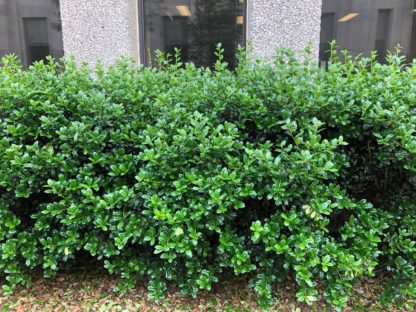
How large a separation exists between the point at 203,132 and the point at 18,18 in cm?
558

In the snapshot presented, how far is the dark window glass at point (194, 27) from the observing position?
19.5 feet

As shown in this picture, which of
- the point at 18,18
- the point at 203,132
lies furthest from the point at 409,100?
the point at 18,18

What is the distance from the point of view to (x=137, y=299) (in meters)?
3.06

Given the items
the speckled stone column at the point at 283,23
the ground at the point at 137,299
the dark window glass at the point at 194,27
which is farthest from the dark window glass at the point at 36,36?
the ground at the point at 137,299

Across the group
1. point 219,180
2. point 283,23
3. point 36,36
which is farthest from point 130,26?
point 219,180

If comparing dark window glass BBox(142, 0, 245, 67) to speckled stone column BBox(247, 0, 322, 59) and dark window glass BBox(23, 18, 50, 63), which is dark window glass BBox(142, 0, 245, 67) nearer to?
speckled stone column BBox(247, 0, 322, 59)

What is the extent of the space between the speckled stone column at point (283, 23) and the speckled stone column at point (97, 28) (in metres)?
2.00

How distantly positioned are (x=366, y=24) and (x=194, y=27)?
2853 millimetres

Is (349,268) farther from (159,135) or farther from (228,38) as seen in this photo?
(228,38)

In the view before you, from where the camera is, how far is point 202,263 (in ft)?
9.51

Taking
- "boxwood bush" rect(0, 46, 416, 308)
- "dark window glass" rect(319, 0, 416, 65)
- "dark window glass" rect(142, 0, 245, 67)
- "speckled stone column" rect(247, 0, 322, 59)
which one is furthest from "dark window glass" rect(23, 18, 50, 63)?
"dark window glass" rect(319, 0, 416, 65)

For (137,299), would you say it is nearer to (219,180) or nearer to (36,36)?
(219,180)

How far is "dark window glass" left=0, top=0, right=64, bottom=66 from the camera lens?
252 inches

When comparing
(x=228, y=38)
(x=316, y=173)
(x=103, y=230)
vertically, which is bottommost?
(x=103, y=230)
